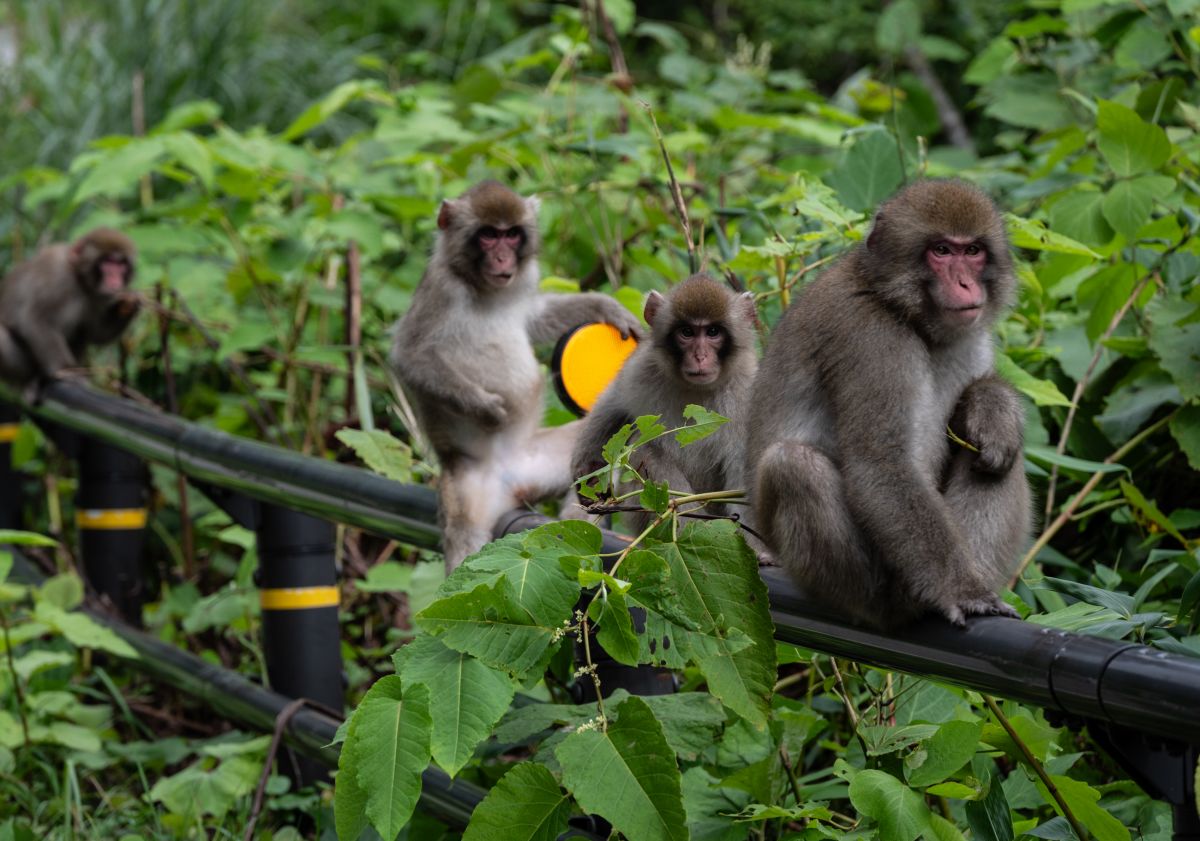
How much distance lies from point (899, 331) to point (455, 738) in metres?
1.05

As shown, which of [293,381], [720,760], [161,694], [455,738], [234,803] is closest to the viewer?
[455,738]

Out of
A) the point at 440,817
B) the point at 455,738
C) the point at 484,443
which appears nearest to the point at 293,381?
the point at 484,443

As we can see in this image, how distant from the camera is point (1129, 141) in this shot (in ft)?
11.4

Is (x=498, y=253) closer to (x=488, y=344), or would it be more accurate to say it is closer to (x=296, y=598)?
(x=488, y=344)

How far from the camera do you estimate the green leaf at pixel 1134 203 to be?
3445 mm

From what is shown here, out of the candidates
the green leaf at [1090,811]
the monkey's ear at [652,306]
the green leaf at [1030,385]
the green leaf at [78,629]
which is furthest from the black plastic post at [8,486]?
the green leaf at [1090,811]

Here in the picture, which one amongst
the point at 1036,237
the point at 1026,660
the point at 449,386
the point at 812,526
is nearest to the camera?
the point at 1026,660

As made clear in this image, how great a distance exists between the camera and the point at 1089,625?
204 cm

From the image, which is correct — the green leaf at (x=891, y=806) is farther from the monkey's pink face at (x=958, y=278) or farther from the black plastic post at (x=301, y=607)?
the black plastic post at (x=301, y=607)

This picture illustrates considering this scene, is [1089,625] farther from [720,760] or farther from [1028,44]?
[1028,44]

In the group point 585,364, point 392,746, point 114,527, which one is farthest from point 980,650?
point 114,527

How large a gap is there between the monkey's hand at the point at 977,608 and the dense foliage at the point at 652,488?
7cm

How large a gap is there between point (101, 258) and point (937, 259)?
5.66m

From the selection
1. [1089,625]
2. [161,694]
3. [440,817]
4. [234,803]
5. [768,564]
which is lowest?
[161,694]
